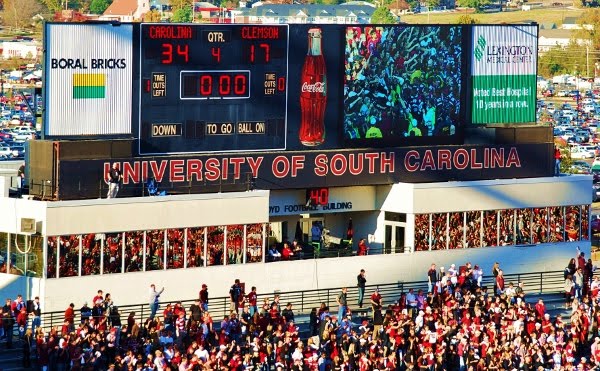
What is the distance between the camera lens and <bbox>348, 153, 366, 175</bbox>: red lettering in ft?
165

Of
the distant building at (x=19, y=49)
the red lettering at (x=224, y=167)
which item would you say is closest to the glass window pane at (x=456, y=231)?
the red lettering at (x=224, y=167)

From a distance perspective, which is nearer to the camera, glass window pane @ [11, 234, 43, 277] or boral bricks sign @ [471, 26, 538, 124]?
glass window pane @ [11, 234, 43, 277]

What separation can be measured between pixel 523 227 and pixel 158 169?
13.2 metres

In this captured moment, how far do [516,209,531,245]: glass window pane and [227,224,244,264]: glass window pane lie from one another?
10.4 meters

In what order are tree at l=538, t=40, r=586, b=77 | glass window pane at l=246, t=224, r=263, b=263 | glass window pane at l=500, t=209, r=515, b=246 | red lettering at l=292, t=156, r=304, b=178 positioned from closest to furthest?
glass window pane at l=246, t=224, r=263, b=263, red lettering at l=292, t=156, r=304, b=178, glass window pane at l=500, t=209, r=515, b=246, tree at l=538, t=40, r=586, b=77

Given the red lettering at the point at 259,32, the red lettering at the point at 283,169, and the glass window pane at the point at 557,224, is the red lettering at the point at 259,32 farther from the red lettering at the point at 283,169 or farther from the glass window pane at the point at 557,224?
the glass window pane at the point at 557,224

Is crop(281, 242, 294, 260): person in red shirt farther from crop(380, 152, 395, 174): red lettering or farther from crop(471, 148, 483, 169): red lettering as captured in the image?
crop(471, 148, 483, 169): red lettering

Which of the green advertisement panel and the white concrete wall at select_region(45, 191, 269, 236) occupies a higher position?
the green advertisement panel

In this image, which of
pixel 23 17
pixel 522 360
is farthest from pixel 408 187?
pixel 23 17

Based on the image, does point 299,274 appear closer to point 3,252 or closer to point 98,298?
point 98,298

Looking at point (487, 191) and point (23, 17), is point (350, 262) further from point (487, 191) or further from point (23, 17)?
point (23, 17)

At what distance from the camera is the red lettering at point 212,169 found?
154 feet

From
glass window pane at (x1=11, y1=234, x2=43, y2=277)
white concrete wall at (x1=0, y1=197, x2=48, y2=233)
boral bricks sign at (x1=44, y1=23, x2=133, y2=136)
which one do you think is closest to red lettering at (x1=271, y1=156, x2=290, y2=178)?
boral bricks sign at (x1=44, y1=23, x2=133, y2=136)

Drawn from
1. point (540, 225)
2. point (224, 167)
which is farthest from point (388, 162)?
point (540, 225)
